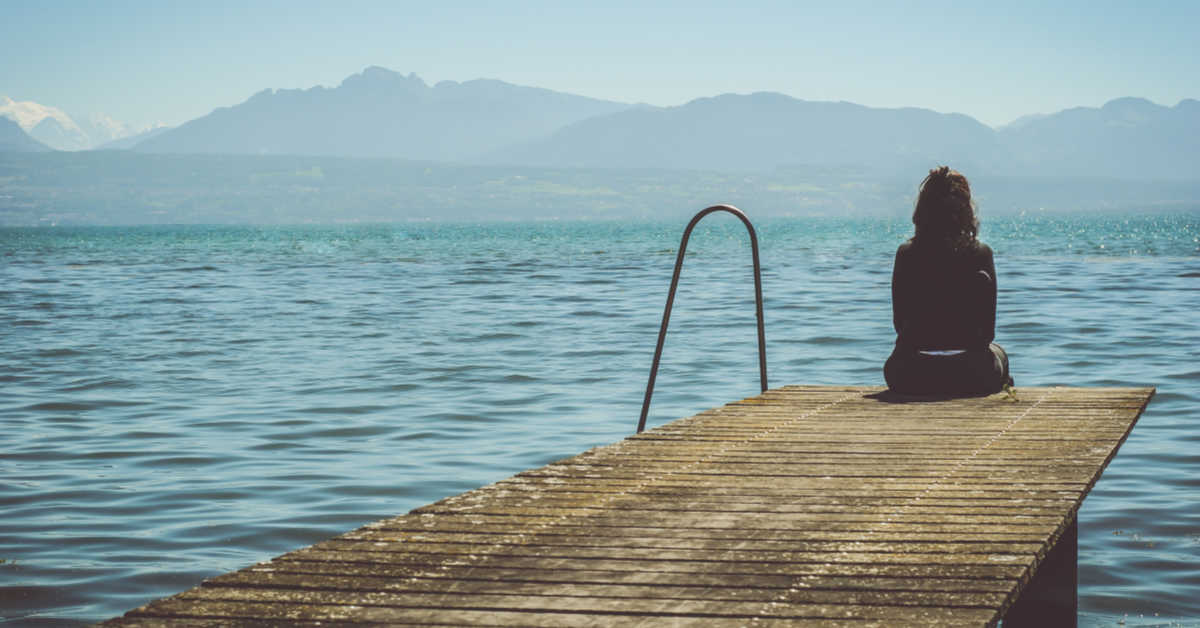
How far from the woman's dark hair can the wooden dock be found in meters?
1.32

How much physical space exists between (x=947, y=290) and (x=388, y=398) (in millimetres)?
7984

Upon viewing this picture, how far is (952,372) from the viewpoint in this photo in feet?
28.4

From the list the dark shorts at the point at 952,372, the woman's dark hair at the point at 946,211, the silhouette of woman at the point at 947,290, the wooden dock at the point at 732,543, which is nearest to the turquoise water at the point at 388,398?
the dark shorts at the point at 952,372

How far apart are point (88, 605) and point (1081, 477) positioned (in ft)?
17.4

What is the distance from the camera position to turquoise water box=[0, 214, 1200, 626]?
811 centimetres

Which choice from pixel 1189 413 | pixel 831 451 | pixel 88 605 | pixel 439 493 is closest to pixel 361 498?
pixel 439 493

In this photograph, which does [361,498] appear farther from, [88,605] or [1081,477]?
[1081,477]

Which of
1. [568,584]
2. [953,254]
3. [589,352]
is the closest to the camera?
[568,584]

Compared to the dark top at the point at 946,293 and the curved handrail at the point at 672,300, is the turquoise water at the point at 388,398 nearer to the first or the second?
the curved handrail at the point at 672,300

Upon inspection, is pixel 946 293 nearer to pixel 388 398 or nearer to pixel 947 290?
pixel 947 290

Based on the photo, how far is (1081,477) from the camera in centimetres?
591

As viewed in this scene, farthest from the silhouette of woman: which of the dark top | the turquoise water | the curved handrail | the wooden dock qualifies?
the turquoise water

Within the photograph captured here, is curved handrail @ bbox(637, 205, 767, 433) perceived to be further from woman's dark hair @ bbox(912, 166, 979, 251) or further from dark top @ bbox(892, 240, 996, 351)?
woman's dark hair @ bbox(912, 166, 979, 251)

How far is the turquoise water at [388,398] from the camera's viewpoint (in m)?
8.11
